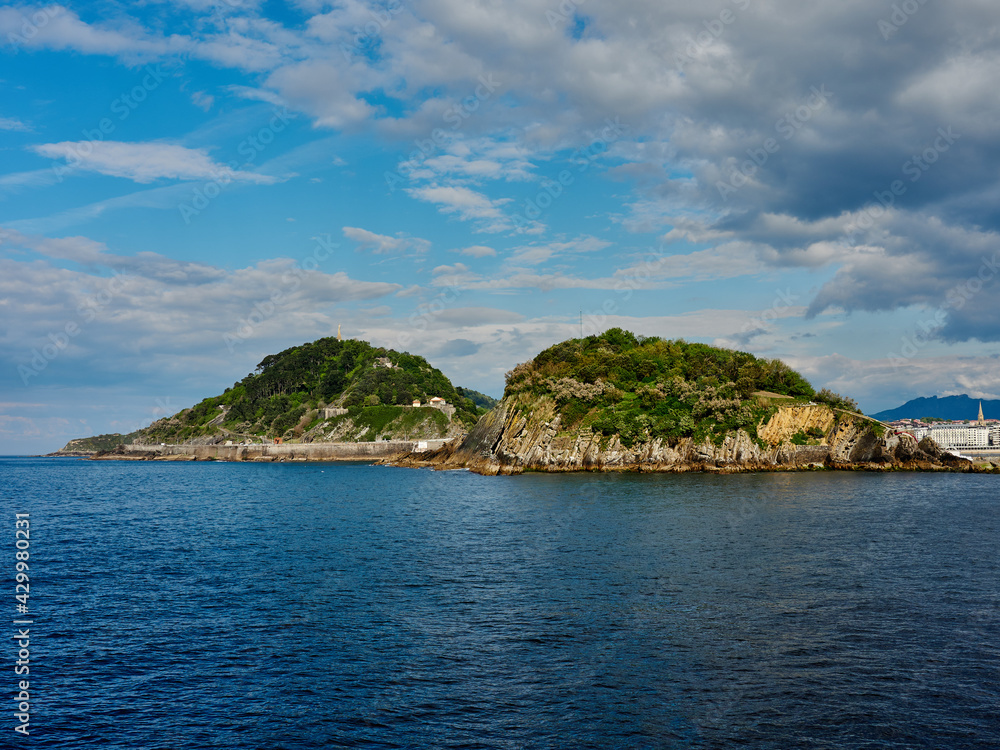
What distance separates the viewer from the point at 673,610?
2461cm

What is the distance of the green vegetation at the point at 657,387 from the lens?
9481 cm

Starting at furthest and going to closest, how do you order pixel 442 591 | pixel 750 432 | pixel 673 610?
pixel 750 432
pixel 442 591
pixel 673 610

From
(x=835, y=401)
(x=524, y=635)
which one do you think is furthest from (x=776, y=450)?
(x=524, y=635)

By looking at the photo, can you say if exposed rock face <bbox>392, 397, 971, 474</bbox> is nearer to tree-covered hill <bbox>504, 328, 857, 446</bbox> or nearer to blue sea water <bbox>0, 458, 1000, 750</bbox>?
tree-covered hill <bbox>504, 328, 857, 446</bbox>

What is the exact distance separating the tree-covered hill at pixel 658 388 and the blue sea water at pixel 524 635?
4806 centimetres

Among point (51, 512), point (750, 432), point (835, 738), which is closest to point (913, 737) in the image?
point (835, 738)

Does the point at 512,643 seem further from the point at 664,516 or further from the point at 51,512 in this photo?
the point at 51,512

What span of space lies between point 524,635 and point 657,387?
85828 mm

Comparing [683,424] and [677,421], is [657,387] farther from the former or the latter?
[683,424]

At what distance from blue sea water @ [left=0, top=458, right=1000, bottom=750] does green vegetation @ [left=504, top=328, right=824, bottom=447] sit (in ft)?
157

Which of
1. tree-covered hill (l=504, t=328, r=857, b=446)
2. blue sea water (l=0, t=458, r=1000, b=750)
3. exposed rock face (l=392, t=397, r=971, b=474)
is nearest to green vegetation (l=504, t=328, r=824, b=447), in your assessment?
tree-covered hill (l=504, t=328, r=857, b=446)

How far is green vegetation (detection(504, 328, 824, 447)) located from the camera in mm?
94812

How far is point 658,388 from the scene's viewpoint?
103 metres

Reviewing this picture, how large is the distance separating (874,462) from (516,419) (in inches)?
2211
